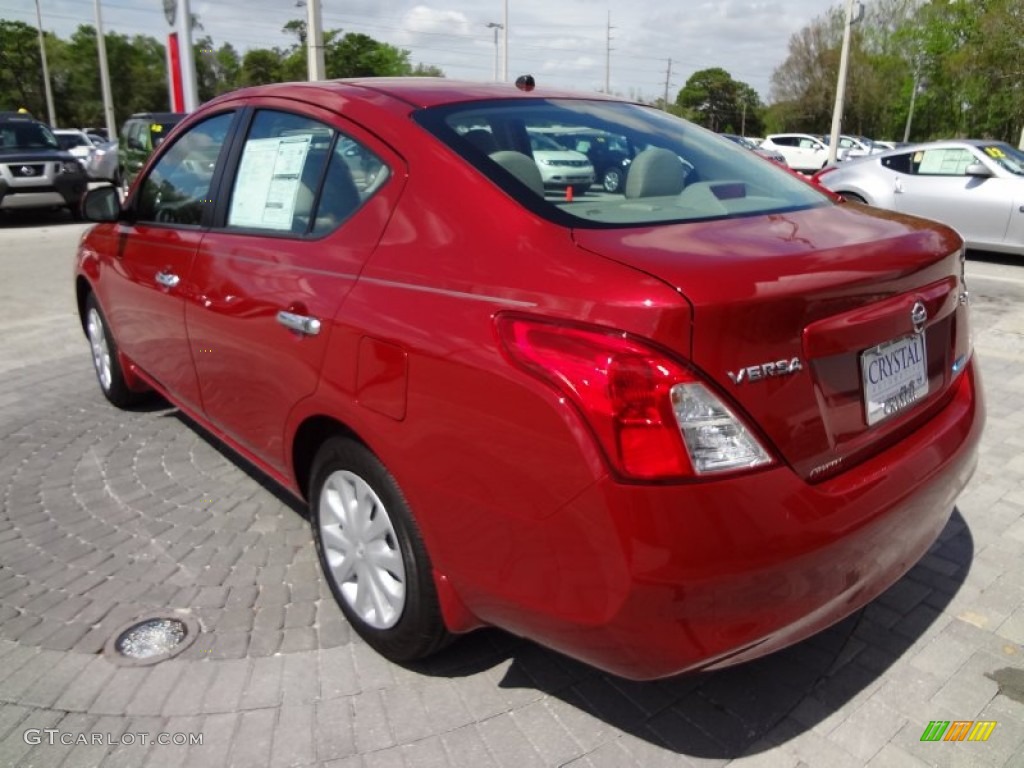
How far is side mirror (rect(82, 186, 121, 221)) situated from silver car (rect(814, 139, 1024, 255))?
9.15 m

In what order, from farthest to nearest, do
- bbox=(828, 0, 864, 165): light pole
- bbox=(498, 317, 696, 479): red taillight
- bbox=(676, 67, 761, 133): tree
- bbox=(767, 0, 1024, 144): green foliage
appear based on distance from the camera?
bbox=(676, 67, 761, 133): tree
bbox=(767, 0, 1024, 144): green foliage
bbox=(828, 0, 864, 165): light pole
bbox=(498, 317, 696, 479): red taillight

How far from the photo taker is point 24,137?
14906 mm

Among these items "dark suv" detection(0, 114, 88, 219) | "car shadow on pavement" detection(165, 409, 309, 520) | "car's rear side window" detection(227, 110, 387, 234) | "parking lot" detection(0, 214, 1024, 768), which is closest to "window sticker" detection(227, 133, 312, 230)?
"car's rear side window" detection(227, 110, 387, 234)

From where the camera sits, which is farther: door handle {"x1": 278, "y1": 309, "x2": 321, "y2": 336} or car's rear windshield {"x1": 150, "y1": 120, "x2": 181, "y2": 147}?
car's rear windshield {"x1": 150, "y1": 120, "x2": 181, "y2": 147}

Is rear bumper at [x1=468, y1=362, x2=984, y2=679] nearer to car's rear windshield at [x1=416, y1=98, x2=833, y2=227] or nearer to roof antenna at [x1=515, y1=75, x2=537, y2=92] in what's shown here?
car's rear windshield at [x1=416, y1=98, x2=833, y2=227]

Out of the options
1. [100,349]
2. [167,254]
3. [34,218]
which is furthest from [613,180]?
[34,218]

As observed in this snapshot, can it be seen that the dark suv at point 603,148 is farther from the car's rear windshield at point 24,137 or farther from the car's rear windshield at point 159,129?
the car's rear windshield at point 24,137

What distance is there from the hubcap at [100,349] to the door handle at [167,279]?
1.40m

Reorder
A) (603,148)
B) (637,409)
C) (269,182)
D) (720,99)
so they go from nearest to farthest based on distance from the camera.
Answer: (637,409) < (603,148) < (269,182) < (720,99)

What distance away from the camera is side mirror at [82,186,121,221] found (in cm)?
385

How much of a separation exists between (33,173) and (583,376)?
1523 centimetres

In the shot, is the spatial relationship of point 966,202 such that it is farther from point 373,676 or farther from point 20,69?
point 20,69
